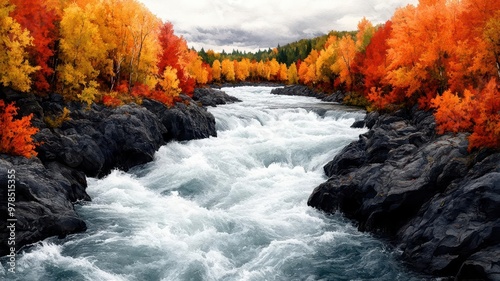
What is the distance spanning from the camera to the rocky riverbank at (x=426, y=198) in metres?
13.4

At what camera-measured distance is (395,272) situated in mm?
14711

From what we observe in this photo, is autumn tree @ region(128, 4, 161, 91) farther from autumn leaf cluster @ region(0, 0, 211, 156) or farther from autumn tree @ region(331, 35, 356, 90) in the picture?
autumn tree @ region(331, 35, 356, 90)

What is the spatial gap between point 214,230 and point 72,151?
11.8 m

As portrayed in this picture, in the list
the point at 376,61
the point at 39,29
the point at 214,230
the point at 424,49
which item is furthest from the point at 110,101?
the point at 376,61

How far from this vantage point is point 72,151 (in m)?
23.6

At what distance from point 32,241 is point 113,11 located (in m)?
29.6

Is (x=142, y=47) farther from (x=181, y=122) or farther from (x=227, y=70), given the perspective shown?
(x=227, y=70)

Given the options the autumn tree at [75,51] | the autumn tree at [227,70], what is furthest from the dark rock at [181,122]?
the autumn tree at [227,70]

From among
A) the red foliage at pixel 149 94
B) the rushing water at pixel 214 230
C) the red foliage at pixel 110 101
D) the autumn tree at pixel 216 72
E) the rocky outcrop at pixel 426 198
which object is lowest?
the rushing water at pixel 214 230

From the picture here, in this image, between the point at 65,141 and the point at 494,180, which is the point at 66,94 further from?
the point at 494,180

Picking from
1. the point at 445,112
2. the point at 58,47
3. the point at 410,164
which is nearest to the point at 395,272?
the point at 410,164

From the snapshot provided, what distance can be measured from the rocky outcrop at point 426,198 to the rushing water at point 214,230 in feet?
3.66

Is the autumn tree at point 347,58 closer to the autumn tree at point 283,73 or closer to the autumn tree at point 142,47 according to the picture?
the autumn tree at point 142,47

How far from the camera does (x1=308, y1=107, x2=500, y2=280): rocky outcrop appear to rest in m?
13.4
